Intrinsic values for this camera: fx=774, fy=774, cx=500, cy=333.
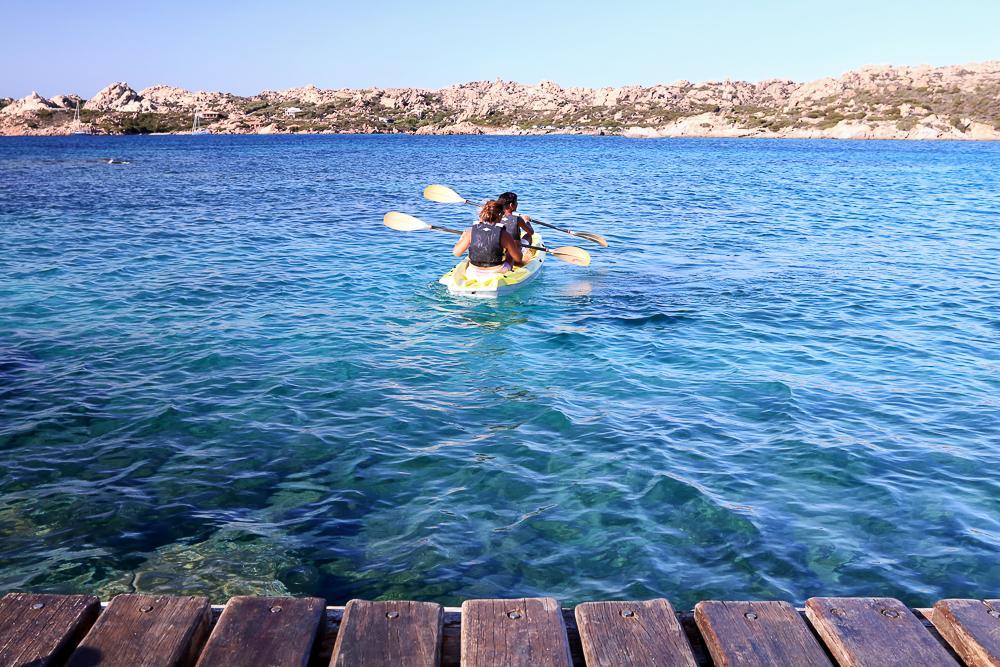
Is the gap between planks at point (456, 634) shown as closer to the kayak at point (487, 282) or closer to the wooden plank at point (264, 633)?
the wooden plank at point (264, 633)

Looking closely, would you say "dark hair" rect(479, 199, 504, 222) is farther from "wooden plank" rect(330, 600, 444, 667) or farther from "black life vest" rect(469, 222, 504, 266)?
"wooden plank" rect(330, 600, 444, 667)

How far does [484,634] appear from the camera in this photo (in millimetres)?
3441

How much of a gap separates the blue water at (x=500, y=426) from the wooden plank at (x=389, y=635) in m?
2.59

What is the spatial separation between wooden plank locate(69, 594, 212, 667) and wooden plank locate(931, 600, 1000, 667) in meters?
3.46

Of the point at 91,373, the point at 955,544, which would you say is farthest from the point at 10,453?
the point at 955,544

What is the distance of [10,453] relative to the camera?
28.2 feet

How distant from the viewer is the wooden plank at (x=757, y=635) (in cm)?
339

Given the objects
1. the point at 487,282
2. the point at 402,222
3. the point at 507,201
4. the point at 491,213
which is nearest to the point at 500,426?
the point at 487,282

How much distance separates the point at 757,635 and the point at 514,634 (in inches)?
43.7

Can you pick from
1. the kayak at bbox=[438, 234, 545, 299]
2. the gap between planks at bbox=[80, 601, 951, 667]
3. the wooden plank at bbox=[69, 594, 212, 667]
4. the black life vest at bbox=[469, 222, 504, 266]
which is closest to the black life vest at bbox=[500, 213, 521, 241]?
the black life vest at bbox=[469, 222, 504, 266]

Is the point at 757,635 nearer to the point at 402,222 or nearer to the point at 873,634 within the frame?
the point at 873,634

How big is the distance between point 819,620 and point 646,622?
835 millimetres

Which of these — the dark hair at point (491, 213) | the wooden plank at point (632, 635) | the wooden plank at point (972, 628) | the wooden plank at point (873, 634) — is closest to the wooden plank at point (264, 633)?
the wooden plank at point (632, 635)

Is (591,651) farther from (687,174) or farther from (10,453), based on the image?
(687,174)
